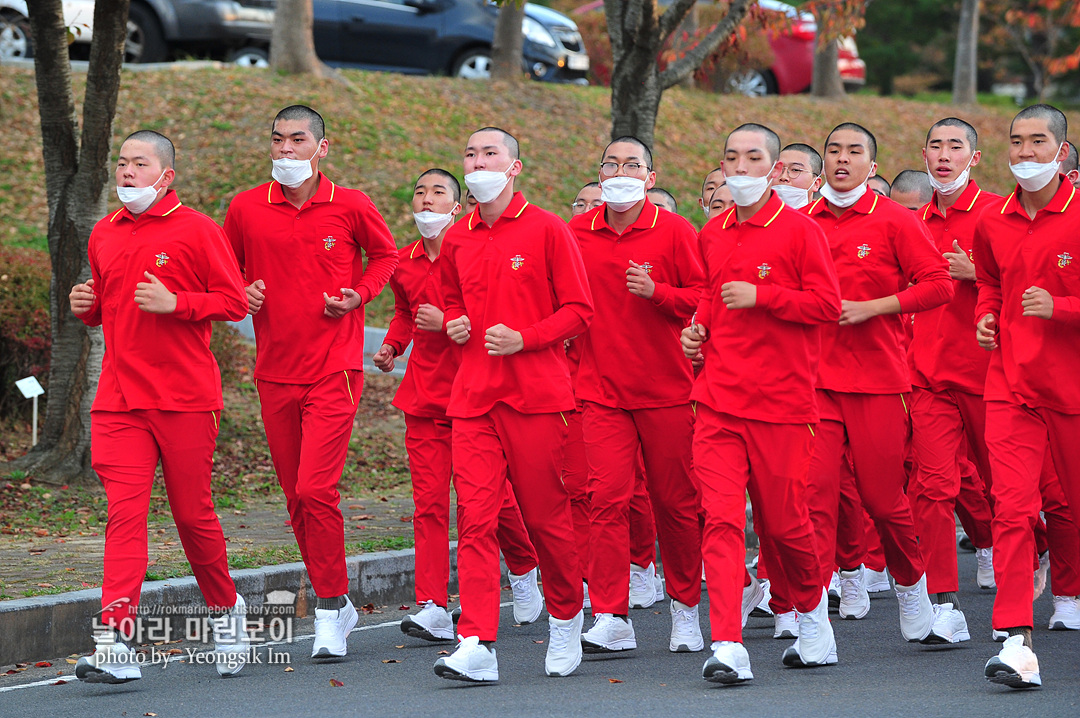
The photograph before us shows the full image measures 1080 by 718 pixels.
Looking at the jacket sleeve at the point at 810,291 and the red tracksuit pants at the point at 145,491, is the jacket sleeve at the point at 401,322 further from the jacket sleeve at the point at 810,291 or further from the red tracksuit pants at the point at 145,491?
the jacket sleeve at the point at 810,291

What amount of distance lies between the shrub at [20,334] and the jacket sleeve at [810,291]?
7447mm

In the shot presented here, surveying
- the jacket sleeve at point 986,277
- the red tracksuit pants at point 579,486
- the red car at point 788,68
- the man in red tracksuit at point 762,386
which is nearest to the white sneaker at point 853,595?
the red tracksuit pants at point 579,486

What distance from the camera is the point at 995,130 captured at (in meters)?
26.9

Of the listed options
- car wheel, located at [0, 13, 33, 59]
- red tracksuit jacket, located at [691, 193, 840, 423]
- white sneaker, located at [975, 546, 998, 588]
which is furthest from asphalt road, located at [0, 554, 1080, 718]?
car wheel, located at [0, 13, 33, 59]

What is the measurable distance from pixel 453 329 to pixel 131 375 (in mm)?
1461

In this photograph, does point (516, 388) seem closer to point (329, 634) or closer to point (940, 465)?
point (329, 634)

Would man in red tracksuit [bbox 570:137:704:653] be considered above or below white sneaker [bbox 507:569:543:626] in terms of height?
above

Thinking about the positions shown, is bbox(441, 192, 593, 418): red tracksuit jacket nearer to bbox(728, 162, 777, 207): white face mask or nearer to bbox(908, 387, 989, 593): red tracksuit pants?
bbox(728, 162, 777, 207): white face mask

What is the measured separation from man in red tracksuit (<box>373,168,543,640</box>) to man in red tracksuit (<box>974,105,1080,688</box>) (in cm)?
262

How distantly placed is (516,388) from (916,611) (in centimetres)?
239

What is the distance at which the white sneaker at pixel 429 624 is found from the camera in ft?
24.2

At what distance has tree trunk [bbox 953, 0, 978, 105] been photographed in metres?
27.6

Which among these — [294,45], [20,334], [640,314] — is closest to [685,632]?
[640,314]

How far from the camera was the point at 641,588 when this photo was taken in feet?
27.7
